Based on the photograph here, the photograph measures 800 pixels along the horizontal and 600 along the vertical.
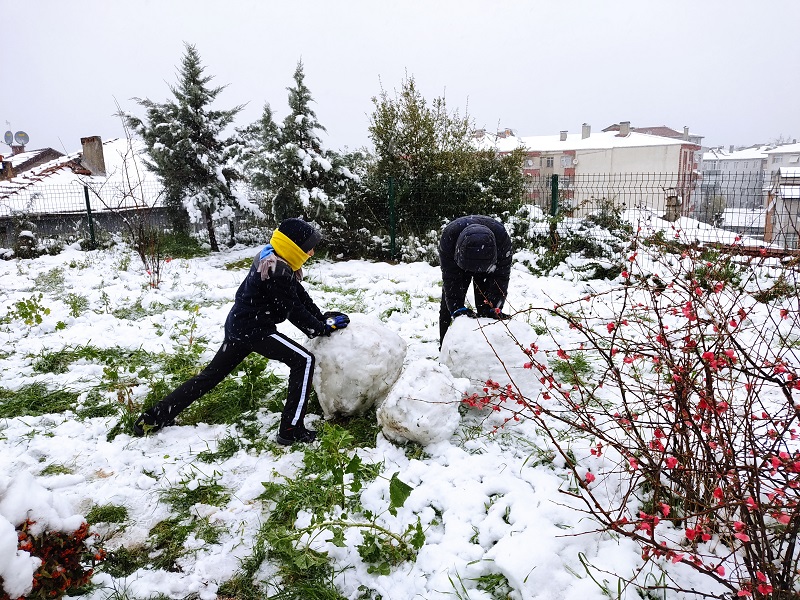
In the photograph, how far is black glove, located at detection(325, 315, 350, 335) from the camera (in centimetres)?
338

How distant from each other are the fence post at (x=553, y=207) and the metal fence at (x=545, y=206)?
19 mm

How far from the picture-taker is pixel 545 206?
9.59 meters

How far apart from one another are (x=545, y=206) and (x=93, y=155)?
20.1 m

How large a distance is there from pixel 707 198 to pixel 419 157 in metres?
5.50

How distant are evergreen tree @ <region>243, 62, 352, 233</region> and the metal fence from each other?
0.64 m

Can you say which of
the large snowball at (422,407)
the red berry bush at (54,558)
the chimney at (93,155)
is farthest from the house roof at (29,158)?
the red berry bush at (54,558)

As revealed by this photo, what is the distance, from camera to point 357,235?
10.2 m

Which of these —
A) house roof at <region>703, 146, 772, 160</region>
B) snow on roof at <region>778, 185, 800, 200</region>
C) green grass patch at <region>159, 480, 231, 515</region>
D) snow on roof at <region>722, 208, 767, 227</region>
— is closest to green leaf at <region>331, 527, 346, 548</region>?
green grass patch at <region>159, 480, 231, 515</region>

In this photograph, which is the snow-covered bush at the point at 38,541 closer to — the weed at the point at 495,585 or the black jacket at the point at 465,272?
the weed at the point at 495,585

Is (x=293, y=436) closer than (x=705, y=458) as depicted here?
No

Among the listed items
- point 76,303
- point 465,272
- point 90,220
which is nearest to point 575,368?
point 465,272

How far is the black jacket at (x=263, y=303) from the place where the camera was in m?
3.15

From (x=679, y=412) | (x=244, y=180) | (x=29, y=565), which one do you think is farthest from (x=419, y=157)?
(x=29, y=565)

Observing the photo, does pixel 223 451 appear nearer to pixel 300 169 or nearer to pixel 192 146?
pixel 300 169
